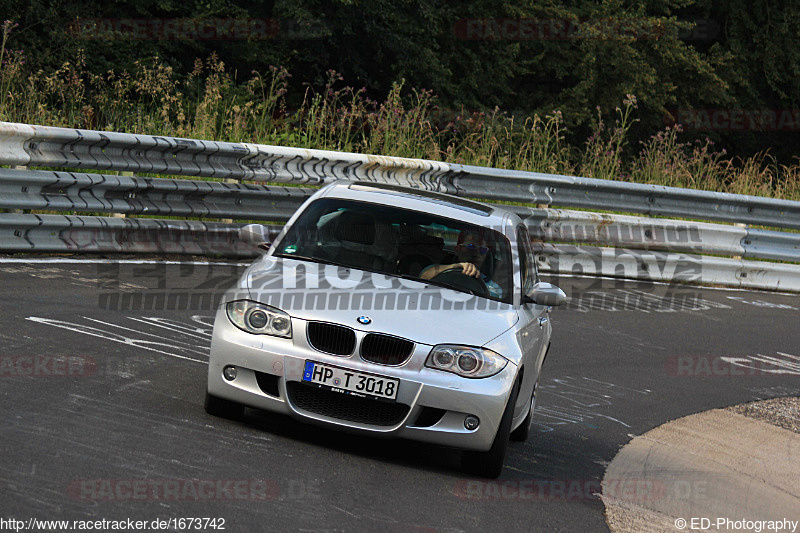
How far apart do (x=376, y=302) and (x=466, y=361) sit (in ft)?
2.12

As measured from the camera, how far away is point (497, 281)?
7637 mm

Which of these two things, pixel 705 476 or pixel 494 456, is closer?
pixel 494 456

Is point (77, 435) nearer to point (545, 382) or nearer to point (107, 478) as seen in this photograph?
point (107, 478)

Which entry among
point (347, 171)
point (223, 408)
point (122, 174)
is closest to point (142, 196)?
point (122, 174)

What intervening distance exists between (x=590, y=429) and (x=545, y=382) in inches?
45.8

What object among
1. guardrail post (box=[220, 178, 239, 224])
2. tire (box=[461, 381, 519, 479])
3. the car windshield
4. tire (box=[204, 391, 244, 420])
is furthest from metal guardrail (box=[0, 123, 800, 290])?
tire (box=[461, 381, 519, 479])

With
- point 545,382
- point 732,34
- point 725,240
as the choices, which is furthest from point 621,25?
point 545,382

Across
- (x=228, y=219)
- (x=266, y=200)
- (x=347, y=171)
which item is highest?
(x=347, y=171)

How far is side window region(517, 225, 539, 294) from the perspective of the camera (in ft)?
26.0

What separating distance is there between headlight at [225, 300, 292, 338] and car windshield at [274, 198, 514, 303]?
0.90 m

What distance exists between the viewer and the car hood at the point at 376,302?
652cm

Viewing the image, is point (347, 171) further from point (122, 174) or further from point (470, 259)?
point (470, 259)

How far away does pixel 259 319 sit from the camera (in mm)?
6570

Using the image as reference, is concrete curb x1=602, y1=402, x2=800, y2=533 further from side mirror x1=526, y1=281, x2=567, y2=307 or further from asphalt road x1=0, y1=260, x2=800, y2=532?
side mirror x1=526, y1=281, x2=567, y2=307
